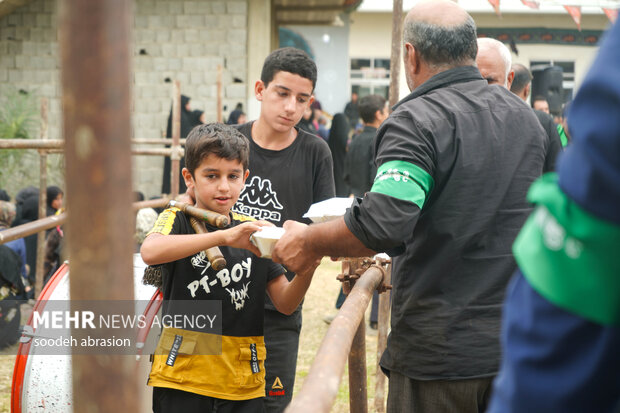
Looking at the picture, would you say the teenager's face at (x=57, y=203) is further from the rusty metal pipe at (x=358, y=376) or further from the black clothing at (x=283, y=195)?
the rusty metal pipe at (x=358, y=376)

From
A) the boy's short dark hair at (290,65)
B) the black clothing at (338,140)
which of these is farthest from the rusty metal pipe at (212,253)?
the black clothing at (338,140)

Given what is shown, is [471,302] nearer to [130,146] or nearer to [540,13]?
[130,146]

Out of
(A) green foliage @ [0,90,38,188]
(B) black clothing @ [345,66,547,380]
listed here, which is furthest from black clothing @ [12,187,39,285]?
(B) black clothing @ [345,66,547,380]

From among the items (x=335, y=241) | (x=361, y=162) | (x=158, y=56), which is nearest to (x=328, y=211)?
(x=335, y=241)

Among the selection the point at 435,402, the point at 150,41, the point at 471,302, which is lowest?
the point at 435,402

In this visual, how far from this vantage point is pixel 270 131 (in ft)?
10.2

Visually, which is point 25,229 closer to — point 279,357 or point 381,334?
point 279,357

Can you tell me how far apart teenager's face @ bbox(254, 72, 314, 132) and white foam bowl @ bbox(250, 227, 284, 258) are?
33.8 inches

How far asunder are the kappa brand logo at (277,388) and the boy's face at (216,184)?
82cm

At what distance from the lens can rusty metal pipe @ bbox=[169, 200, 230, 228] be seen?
7.45ft

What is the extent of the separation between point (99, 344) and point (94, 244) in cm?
11

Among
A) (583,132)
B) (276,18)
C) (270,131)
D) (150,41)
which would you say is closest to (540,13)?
(276,18)

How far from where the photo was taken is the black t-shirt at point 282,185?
120 inches

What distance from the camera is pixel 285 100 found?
10.2ft
